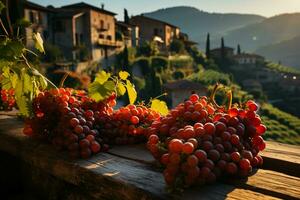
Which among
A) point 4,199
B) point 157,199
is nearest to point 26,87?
point 4,199

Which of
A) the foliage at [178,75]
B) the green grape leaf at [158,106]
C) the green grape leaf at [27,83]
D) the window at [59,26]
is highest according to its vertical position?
the window at [59,26]

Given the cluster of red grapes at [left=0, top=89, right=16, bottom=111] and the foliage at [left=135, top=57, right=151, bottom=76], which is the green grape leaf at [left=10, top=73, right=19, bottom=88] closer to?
the cluster of red grapes at [left=0, top=89, right=16, bottom=111]

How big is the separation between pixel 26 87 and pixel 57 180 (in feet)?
2.04

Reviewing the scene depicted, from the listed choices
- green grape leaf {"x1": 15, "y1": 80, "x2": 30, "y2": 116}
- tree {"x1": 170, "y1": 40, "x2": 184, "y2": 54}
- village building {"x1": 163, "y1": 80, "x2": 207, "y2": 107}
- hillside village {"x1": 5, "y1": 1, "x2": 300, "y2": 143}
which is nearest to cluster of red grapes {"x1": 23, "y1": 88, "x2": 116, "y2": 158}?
green grape leaf {"x1": 15, "y1": 80, "x2": 30, "y2": 116}

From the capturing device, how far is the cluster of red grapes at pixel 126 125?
2096mm

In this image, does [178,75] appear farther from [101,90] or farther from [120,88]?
[101,90]

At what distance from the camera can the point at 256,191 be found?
134 cm

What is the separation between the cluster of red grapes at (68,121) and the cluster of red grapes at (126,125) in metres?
0.06

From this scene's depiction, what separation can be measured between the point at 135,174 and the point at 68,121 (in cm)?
61

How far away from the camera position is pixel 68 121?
6.35 feet

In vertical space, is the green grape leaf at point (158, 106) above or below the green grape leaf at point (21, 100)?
below

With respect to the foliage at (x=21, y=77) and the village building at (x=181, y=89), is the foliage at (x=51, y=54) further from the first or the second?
the foliage at (x=21, y=77)

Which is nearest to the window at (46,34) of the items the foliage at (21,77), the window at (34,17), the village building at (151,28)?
the window at (34,17)

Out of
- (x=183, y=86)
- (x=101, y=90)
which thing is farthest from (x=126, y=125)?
(x=183, y=86)
